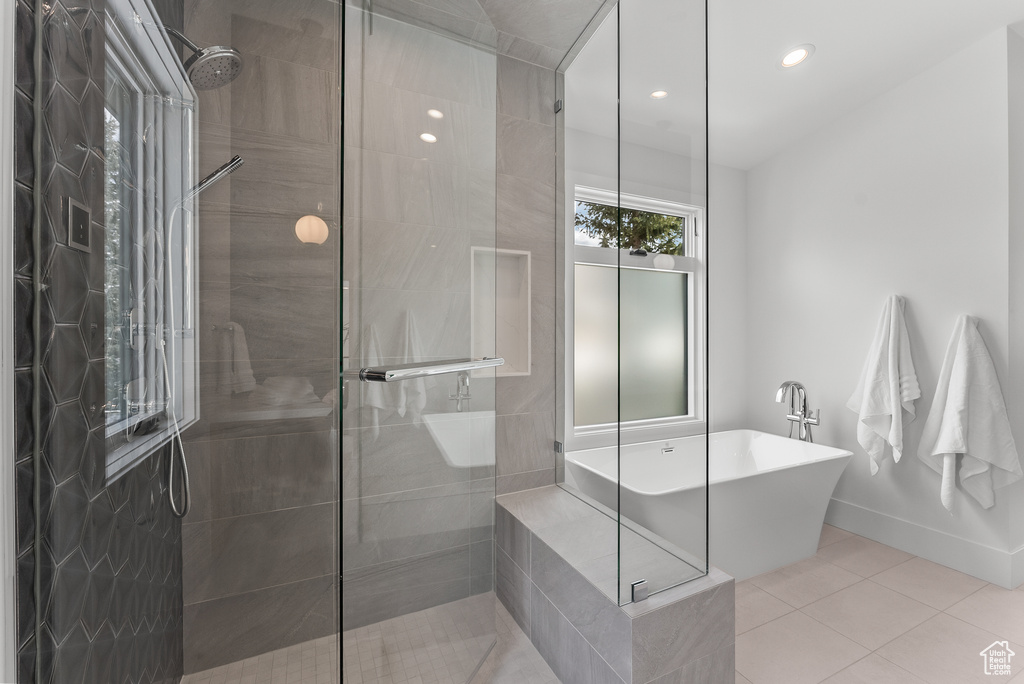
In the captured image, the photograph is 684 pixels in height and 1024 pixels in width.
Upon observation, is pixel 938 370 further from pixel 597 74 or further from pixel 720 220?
pixel 597 74

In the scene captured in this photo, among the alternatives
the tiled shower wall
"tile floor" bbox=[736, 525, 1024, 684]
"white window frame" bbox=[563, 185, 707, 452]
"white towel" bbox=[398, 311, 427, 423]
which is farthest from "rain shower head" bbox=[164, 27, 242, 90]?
"tile floor" bbox=[736, 525, 1024, 684]

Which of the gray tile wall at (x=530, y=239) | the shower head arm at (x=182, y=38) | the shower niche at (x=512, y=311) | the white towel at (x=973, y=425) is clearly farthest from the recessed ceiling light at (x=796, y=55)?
the shower head arm at (x=182, y=38)

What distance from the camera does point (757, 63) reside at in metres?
2.33

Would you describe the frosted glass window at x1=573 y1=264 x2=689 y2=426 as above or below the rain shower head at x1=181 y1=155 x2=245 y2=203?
below

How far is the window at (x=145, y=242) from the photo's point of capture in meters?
0.88

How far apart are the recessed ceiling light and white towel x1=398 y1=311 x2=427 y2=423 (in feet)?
7.80

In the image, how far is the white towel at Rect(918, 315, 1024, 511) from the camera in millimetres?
2090

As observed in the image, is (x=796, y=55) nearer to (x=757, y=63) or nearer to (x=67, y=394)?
(x=757, y=63)

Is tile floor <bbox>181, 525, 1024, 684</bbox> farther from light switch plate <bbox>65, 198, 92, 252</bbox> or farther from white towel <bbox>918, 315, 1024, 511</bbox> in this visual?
light switch plate <bbox>65, 198, 92, 252</bbox>

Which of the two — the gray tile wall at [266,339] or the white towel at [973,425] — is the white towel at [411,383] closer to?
the gray tile wall at [266,339]

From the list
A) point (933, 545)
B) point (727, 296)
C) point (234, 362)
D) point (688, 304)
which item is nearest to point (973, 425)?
point (933, 545)

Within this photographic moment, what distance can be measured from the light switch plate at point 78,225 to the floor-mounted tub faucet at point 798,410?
10.6 ft

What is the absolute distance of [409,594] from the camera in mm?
1189

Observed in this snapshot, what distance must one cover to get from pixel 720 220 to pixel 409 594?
9.95 feet
